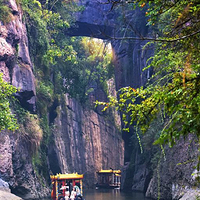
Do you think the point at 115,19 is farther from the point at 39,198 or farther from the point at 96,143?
the point at 39,198

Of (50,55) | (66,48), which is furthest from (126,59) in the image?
(50,55)

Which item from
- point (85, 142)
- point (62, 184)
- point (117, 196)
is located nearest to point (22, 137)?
point (62, 184)

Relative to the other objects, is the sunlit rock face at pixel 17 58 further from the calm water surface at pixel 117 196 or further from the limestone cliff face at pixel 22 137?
the calm water surface at pixel 117 196

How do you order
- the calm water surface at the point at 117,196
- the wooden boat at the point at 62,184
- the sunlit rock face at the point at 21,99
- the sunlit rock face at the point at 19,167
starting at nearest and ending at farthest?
the sunlit rock face at the point at 19,167, the wooden boat at the point at 62,184, the sunlit rock face at the point at 21,99, the calm water surface at the point at 117,196

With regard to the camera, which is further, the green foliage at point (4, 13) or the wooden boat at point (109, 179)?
the wooden boat at point (109, 179)

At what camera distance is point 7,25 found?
69.7ft

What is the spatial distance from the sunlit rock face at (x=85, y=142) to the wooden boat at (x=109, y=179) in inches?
125

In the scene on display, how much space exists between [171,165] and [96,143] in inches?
939

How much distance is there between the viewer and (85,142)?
40750 mm

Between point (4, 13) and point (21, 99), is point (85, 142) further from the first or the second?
point (4, 13)

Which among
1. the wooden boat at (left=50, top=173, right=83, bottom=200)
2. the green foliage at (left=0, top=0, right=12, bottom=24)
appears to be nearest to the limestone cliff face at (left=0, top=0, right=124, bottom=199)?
the green foliage at (left=0, top=0, right=12, bottom=24)

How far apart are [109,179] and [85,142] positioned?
6.69 meters

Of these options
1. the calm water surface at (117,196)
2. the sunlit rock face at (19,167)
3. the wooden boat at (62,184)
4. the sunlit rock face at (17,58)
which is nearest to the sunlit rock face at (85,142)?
the calm water surface at (117,196)

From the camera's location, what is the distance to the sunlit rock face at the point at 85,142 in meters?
36.7
